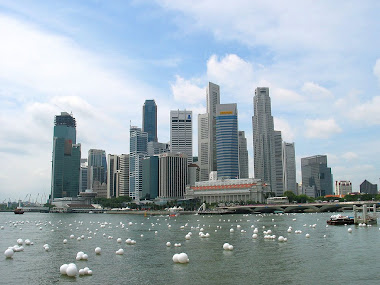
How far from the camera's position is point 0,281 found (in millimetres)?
42312

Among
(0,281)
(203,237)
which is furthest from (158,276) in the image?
(203,237)

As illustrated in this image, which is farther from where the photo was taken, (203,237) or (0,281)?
(203,237)

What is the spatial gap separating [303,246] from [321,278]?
2402 centimetres

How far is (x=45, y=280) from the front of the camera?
42.3m

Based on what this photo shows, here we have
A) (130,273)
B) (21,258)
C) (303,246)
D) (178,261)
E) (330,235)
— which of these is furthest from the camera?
(330,235)

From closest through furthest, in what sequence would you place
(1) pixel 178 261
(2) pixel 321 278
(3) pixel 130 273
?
(2) pixel 321 278, (3) pixel 130 273, (1) pixel 178 261

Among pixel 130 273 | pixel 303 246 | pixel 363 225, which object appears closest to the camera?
pixel 130 273

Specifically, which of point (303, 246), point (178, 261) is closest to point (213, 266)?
point (178, 261)

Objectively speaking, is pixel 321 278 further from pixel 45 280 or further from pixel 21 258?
pixel 21 258

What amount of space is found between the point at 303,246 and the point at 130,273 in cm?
3152

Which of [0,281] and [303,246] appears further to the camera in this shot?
[303,246]

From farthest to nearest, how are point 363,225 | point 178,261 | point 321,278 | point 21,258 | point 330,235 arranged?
1. point 363,225
2. point 330,235
3. point 21,258
4. point 178,261
5. point 321,278

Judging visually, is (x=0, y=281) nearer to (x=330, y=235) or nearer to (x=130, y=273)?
(x=130, y=273)

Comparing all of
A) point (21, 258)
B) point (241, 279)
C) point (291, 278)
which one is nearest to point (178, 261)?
point (241, 279)
